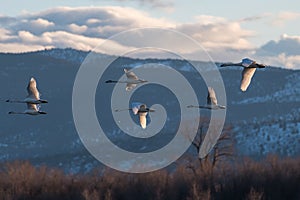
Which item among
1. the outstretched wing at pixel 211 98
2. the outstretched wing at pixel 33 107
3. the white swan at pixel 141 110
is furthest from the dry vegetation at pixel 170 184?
the outstretched wing at pixel 33 107

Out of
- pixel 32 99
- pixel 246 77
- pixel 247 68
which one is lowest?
pixel 32 99

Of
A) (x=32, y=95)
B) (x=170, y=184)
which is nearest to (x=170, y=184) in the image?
(x=170, y=184)

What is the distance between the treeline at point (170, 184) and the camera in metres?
70.6

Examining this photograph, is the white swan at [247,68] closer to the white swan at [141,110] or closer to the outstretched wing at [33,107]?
the white swan at [141,110]

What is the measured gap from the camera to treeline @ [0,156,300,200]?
70.6 metres

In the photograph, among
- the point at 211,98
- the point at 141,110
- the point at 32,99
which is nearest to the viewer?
the point at 32,99

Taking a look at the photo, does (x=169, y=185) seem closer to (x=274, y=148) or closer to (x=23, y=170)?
(x=23, y=170)

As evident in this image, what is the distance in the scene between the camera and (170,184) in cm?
7150

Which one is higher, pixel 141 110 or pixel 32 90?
pixel 32 90

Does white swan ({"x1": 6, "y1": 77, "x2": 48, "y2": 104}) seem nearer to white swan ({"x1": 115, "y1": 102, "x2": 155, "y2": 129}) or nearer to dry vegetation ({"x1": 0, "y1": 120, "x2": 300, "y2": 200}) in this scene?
white swan ({"x1": 115, "y1": 102, "x2": 155, "y2": 129})

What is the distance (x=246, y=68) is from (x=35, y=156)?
16388 cm

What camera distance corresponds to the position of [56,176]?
76625mm

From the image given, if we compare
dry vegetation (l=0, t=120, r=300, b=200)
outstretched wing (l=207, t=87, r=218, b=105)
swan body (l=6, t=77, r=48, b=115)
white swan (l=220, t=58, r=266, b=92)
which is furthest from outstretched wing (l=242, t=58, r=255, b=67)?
dry vegetation (l=0, t=120, r=300, b=200)

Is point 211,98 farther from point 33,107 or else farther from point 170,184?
point 170,184
